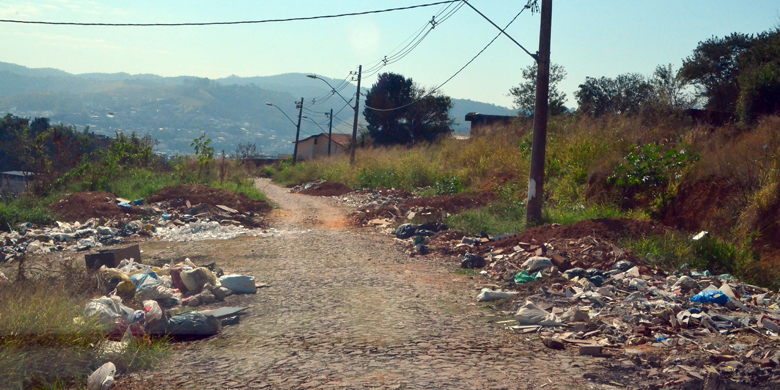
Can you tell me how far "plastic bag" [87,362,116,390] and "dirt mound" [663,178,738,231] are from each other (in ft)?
31.4

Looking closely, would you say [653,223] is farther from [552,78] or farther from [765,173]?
[552,78]

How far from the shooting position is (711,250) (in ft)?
28.4

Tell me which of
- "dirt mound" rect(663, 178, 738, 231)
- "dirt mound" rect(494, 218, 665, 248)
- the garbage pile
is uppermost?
"dirt mound" rect(663, 178, 738, 231)

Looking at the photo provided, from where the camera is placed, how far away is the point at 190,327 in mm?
5730

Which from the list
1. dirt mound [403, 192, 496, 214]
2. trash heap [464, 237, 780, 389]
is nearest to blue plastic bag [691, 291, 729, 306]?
trash heap [464, 237, 780, 389]

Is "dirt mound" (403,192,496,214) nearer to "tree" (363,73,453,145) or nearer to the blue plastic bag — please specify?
the blue plastic bag

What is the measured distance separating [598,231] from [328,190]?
736 inches

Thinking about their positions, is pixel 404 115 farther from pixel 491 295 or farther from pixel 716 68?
pixel 491 295

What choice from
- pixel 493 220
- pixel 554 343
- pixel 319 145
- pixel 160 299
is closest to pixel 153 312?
pixel 160 299

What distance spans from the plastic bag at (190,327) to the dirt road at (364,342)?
16cm

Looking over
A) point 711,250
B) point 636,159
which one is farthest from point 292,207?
point 711,250

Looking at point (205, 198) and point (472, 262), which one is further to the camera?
point (205, 198)

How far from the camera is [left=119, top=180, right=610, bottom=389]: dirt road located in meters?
4.55

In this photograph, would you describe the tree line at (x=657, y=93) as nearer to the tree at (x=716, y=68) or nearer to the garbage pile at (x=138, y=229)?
the tree at (x=716, y=68)
